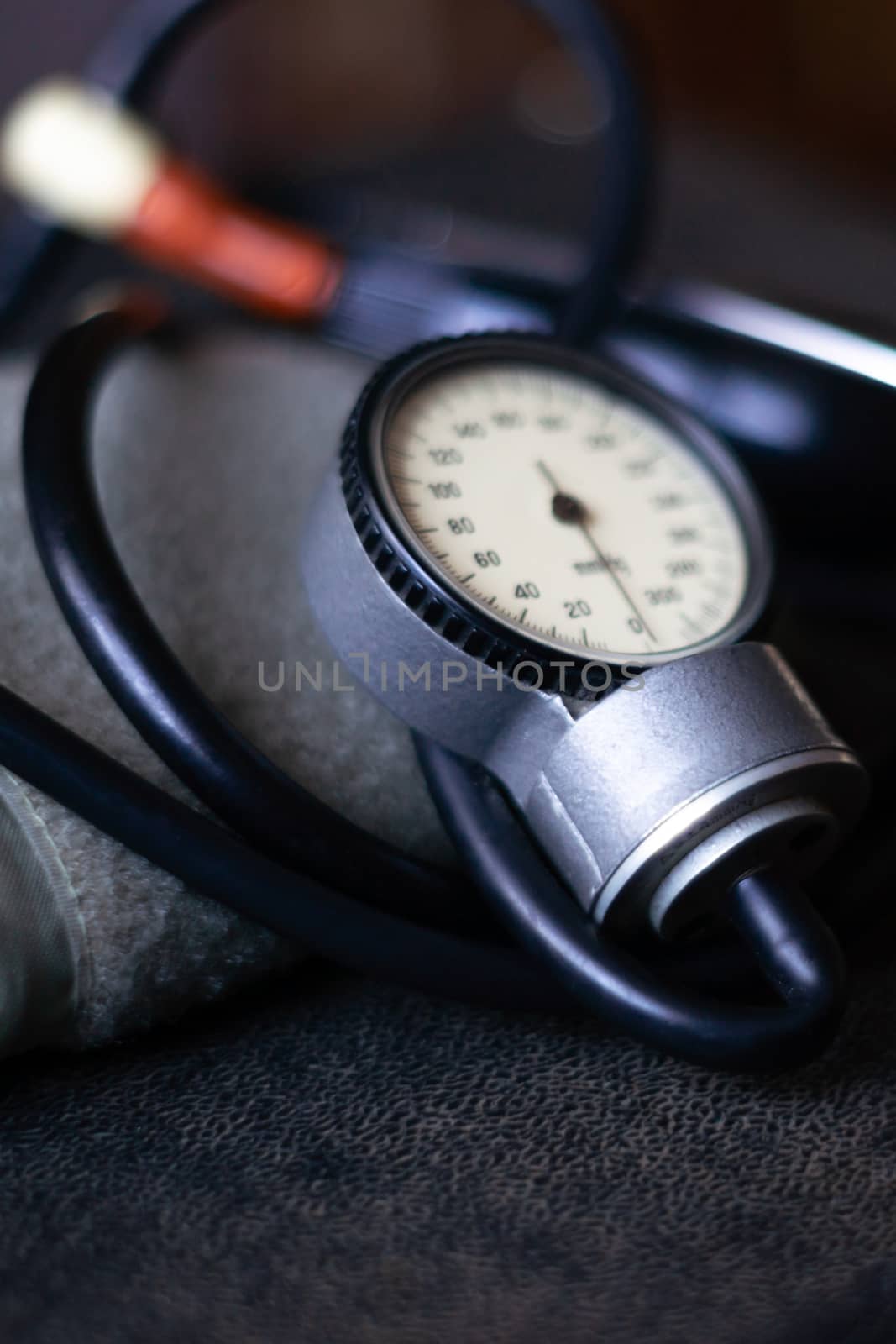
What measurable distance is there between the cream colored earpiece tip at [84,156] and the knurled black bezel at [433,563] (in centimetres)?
30

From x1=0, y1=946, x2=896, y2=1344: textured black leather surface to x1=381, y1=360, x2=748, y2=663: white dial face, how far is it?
137mm

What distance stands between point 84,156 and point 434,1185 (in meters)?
0.55

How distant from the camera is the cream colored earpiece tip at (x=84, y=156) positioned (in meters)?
0.66

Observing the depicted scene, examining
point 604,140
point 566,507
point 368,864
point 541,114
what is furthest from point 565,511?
point 541,114

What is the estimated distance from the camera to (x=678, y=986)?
36cm

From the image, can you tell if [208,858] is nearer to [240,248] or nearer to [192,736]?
[192,736]

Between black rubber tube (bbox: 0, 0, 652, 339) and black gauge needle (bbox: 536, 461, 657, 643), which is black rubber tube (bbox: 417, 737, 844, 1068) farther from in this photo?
black rubber tube (bbox: 0, 0, 652, 339)

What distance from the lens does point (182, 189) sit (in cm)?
67

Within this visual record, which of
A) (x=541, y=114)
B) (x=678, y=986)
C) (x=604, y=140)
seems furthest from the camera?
(x=541, y=114)

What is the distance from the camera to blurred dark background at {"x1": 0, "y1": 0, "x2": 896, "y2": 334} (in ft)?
2.80

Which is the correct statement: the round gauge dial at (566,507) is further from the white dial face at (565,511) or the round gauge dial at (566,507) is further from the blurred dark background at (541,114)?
the blurred dark background at (541,114)

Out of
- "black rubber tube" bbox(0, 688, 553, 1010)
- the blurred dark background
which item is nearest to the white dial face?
"black rubber tube" bbox(0, 688, 553, 1010)

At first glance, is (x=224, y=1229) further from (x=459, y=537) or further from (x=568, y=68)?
(x=568, y=68)

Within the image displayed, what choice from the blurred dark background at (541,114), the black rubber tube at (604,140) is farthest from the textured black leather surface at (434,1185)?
the blurred dark background at (541,114)
